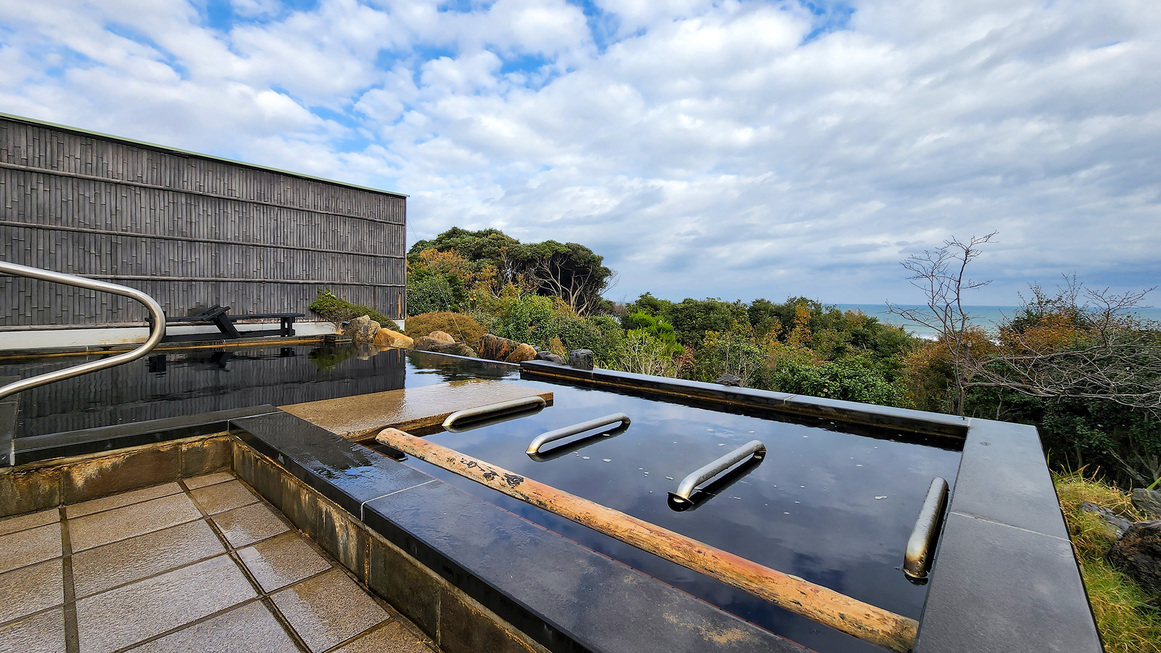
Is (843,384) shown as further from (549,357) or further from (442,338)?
(442,338)

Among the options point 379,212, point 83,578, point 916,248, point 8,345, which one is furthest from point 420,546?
point 379,212

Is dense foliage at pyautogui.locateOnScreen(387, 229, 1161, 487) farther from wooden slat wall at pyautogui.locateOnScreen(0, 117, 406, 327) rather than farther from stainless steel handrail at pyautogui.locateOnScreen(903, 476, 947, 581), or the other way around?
wooden slat wall at pyautogui.locateOnScreen(0, 117, 406, 327)

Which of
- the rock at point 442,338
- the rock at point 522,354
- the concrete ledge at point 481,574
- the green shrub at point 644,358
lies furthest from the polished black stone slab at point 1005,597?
the rock at point 442,338

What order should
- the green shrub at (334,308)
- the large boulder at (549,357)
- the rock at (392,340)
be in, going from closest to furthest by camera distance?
1. the large boulder at (549,357)
2. the rock at (392,340)
3. the green shrub at (334,308)

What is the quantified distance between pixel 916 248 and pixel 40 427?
7763 mm

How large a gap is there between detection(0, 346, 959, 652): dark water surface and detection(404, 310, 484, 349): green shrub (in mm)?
5707

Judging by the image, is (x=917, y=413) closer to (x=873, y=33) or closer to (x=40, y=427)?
(x=40, y=427)

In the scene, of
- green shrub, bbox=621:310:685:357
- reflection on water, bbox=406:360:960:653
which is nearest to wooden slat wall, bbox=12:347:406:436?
reflection on water, bbox=406:360:960:653

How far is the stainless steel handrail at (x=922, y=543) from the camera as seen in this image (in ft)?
4.84

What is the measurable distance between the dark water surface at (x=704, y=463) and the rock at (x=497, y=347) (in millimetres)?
2817

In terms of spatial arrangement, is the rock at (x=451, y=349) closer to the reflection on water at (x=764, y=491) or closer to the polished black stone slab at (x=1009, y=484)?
the reflection on water at (x=764, y=491)

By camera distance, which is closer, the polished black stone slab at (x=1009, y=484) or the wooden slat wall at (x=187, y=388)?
the polished black stone slab at (x=1009, y=484)

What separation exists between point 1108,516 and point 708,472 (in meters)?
3.07

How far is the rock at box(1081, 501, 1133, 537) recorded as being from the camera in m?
2.86
